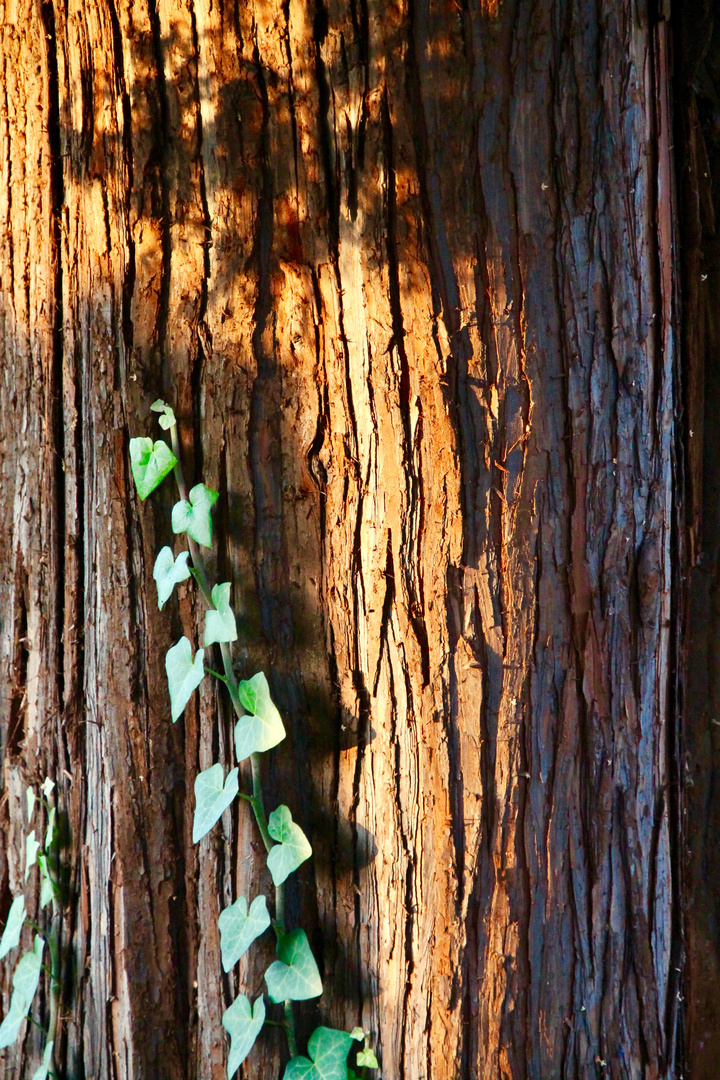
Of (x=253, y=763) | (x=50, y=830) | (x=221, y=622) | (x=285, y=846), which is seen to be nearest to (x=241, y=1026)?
(x=285, y=846)

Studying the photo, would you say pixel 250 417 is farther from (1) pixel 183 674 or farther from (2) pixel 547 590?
(2) pixel 547 590

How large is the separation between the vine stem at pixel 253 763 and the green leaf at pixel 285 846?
0.09ft

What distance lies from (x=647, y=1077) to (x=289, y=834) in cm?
72

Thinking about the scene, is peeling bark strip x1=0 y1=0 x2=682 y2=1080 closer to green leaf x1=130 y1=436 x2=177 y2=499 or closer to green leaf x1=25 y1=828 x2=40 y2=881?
green leaf x1=130 y1=436 x2=177 y2=499

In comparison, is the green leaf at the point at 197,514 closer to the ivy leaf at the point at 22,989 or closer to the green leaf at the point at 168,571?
the green leaf at the point at 168,571

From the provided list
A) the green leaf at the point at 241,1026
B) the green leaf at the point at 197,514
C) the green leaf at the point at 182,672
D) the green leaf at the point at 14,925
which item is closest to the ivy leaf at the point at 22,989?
the green leaf at the point at 14,925

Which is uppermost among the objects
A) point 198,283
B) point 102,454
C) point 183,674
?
point 198,283

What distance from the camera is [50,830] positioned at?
4.34 ft

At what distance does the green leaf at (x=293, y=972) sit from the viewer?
1075 mm

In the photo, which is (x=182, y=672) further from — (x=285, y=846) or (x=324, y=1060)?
(x=324, y=1060)

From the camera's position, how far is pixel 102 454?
1.22m

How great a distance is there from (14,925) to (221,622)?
0.86m

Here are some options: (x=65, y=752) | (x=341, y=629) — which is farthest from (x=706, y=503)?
(x=65, y=752)

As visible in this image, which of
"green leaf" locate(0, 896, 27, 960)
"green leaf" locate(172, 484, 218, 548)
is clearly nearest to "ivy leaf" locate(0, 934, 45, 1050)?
"green leaf" locate(0, 896, 27, 960)
